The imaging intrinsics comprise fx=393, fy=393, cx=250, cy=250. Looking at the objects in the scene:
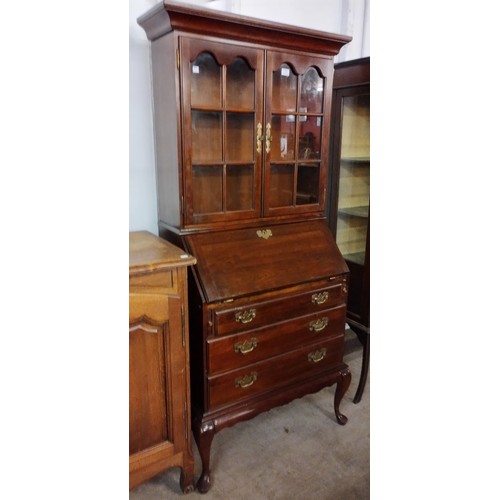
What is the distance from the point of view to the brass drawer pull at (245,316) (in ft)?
5.00

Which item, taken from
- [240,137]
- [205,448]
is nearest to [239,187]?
[240,137]

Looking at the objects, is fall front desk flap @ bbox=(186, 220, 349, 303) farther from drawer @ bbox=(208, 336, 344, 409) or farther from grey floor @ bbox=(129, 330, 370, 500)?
grey floor @ bbox=(129, 330, 370, 500)

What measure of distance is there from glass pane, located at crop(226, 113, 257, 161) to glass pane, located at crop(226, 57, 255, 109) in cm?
6

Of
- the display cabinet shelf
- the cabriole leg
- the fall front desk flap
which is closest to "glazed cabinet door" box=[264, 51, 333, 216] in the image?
the fall front desk flap

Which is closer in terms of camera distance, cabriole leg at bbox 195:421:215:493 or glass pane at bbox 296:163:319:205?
cabriole leg at bbox 195:421:215:493

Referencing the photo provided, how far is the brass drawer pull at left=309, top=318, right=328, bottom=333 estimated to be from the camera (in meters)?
1.75

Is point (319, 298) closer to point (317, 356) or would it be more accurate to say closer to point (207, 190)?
point (317, 356)

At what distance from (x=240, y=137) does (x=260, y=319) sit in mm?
768

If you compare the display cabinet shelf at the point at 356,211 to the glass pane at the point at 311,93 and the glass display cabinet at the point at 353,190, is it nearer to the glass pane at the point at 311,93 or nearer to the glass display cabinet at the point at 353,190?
the glass display cabinet at the point at 353,190

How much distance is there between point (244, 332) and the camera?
156cm

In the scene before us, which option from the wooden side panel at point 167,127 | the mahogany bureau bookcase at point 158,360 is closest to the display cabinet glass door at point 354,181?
the wooden side panel at point 167,127

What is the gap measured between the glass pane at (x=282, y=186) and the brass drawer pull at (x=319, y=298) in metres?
0.43

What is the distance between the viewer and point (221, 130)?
1.58 m
